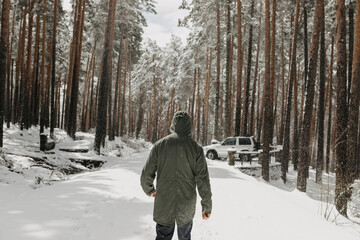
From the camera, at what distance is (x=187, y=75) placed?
34.8m

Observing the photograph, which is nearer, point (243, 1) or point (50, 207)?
point (50, 207)

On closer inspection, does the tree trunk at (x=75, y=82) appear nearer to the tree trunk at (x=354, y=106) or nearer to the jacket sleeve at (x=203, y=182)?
the tree trunk at (x=354, y=106)

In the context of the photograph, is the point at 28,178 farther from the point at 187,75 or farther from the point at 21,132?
the point at 187,75

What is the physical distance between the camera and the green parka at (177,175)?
334cm

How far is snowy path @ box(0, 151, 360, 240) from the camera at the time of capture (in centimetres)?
463

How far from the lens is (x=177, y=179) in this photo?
335cm

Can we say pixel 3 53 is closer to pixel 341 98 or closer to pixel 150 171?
pixel 150 171

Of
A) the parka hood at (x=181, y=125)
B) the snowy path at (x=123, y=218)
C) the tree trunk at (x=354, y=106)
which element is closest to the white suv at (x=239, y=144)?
the tree trunk at (x=354, y=106)

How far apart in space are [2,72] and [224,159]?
15.4 m

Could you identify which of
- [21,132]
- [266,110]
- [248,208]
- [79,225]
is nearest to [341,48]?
[266,110]

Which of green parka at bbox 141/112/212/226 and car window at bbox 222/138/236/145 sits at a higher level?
green parka at bbox 141/112/212/226

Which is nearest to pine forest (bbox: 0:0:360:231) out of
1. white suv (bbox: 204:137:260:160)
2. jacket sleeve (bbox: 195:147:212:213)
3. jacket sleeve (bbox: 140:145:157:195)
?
white suv (bbox: 204:137:260:160)

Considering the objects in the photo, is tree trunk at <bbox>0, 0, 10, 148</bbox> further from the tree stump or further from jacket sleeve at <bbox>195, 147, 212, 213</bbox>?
jacket sleeve at <bbox>195, 147, 212, 213</bbox>

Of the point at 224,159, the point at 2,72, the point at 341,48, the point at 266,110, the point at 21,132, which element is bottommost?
the point at 224,159
